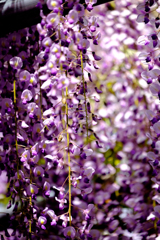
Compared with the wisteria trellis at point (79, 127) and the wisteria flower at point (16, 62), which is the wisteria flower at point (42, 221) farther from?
the wisteria flower at point (16, 62)

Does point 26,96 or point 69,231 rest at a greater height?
point 26,96

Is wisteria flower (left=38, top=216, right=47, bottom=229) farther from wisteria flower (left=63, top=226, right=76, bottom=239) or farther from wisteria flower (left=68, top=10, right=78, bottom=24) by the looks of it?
wisteria flower (left=68, top=10, right=78, bottom=24)

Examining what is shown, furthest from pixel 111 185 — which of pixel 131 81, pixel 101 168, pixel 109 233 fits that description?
pixel 131 81

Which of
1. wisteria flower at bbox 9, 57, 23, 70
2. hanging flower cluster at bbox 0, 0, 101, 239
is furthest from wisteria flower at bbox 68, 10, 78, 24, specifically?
wisteria flower at bbox 9, 57, 23, 70

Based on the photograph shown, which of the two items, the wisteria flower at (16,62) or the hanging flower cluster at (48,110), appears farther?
the wisteria flower at (16,62)

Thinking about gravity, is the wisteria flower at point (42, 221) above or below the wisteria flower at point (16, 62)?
below

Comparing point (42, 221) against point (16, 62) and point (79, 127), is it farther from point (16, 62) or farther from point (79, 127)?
point (16, 62)

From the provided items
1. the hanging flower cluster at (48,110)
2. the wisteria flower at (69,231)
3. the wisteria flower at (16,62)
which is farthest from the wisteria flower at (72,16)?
the wisteria flower at (69,231)

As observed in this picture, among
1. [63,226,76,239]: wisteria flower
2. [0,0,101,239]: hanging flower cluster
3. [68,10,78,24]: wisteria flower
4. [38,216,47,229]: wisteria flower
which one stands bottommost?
[38,216,47,229]: wisteria flower

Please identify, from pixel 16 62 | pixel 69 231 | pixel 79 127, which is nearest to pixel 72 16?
pixel 16 62
